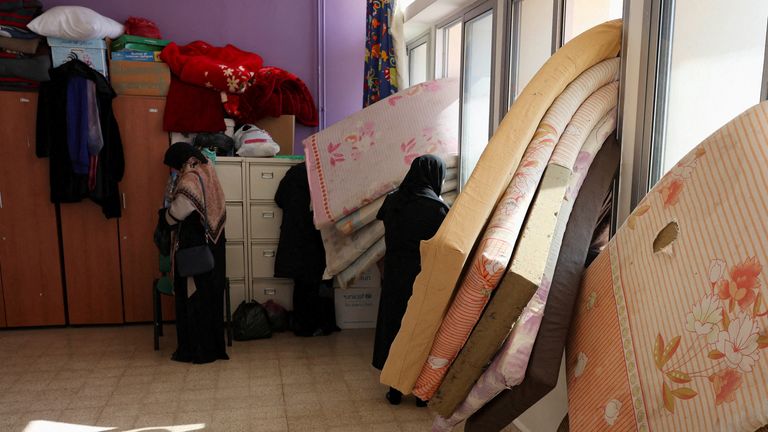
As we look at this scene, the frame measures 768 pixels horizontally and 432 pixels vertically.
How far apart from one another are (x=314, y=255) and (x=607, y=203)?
8.20ft

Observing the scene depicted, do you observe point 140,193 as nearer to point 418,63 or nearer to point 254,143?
point 254,143

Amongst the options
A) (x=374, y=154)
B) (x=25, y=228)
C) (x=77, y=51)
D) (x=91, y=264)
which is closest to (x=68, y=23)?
(x=77, y=51)

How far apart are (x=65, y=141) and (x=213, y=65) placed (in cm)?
123

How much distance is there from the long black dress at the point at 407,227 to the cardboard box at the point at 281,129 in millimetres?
1845

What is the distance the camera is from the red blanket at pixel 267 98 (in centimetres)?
432

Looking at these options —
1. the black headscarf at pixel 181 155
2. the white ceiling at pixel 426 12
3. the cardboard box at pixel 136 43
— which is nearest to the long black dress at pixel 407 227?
the white ceiling at pixel 426 12

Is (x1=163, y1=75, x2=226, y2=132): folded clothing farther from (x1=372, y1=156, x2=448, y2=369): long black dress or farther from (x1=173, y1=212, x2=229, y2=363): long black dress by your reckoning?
(x1=372, y1=156, x2=448, y2=369): long black dress

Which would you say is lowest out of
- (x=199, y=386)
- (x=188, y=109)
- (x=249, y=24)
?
(x=199, y=386)

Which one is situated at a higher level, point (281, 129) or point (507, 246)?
point (281, 129)

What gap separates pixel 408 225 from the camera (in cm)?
279

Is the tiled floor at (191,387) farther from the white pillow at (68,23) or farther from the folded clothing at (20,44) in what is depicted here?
the white pillow at (68,23)

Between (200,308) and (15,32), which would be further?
(15,32)

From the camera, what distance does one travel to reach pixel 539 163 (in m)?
1.71

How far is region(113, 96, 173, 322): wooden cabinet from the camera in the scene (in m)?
4.18
